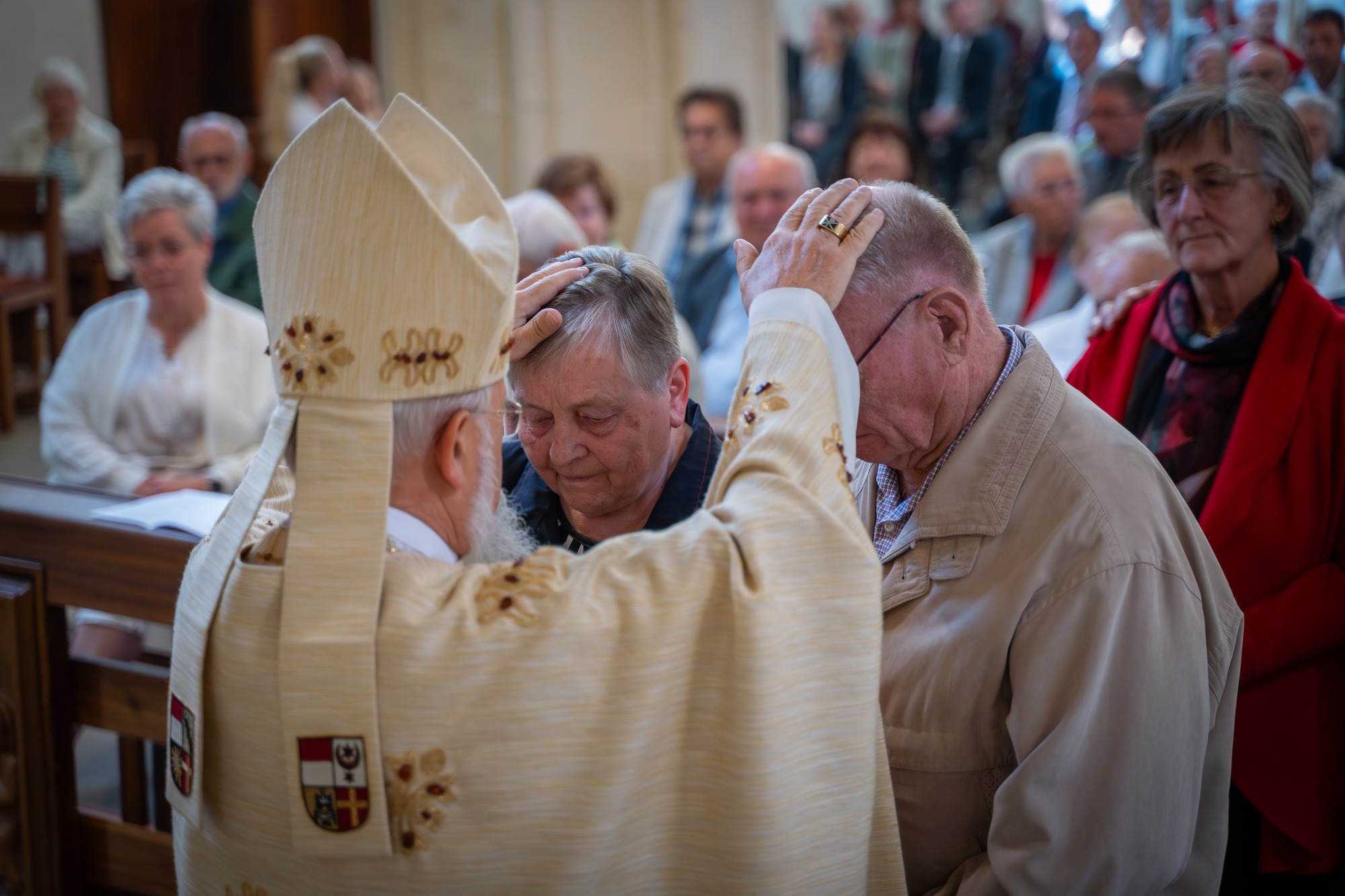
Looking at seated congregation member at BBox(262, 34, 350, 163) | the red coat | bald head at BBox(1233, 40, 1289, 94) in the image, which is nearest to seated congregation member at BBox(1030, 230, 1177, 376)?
the red coat

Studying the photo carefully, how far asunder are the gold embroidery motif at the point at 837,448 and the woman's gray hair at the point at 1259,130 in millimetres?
1441

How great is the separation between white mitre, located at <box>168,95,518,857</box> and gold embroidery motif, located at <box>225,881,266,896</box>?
93 millimetres

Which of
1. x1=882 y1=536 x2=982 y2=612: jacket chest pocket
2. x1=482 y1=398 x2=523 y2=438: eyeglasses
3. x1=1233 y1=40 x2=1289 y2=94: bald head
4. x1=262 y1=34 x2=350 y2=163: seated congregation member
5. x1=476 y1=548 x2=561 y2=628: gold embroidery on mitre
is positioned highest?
x1=262 y1=34 x2=350 y2=163: seated congregation member

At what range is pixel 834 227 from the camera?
152 centimetres

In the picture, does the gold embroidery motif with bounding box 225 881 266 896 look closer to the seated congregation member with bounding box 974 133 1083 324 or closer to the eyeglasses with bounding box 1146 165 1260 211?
the eyeglasses with bounding box 1146 165 1260 211

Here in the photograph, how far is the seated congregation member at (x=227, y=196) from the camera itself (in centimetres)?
547

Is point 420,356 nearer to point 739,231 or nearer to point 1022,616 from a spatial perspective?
point 1022,616

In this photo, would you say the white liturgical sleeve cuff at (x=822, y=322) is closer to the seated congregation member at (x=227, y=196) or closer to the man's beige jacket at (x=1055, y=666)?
the man's beige jacket at (x=1055, y=666)

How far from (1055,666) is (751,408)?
21.7 inches

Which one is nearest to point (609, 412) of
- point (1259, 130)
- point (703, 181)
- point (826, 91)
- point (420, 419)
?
point (420, 419)

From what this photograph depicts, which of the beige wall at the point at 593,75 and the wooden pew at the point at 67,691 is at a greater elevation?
the beige wall at the point at 593,75

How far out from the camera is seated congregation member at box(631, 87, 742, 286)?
233 inches

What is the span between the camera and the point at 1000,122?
8016 millimetres

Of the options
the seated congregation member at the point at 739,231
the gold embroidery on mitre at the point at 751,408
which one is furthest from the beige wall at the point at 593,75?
the gold embroidery on mitre at the point at 751,408
